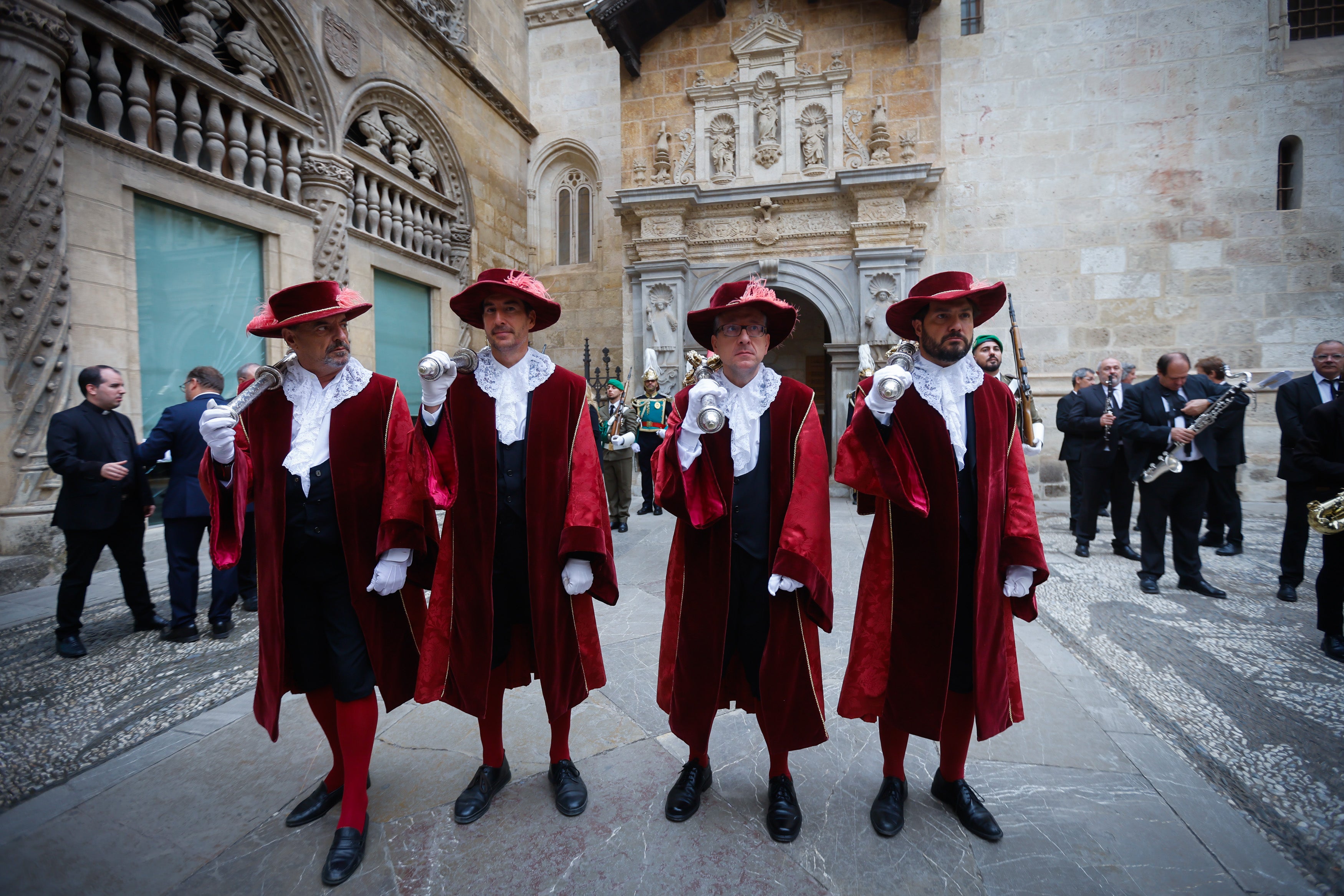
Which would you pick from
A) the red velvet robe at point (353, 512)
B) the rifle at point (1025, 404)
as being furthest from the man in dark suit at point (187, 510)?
the rifle at point (1025, 404)

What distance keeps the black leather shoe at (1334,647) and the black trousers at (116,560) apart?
312 inches

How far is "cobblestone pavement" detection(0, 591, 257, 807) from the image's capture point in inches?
111

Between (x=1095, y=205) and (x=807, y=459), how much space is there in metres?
10.3

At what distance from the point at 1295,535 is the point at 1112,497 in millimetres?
1677

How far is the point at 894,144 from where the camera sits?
10.1 metres

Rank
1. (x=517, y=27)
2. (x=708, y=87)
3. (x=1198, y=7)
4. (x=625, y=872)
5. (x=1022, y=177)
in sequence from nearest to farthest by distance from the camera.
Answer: (x=625, y=872)
(x=1198, y=7)
(x=1022, y=177)
(x=708, y=87)
(x=517, y=27)

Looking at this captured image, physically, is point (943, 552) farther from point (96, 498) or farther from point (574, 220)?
point (574, 220)

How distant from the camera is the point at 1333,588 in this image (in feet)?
12.5

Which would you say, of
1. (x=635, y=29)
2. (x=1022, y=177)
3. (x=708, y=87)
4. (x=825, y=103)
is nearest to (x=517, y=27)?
(x=635, y=29)

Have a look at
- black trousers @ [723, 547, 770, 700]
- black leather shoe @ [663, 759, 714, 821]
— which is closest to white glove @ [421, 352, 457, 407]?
black trousers @ [723, 547, 770, 700]

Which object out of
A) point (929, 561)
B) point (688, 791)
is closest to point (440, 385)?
point (688, 791)

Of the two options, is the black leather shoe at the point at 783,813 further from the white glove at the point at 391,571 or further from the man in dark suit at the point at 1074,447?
the man in dark suit at the point at 1074,447

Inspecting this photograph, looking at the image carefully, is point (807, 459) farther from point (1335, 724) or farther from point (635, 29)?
point (635, 29)

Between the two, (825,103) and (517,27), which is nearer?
(825,103)
